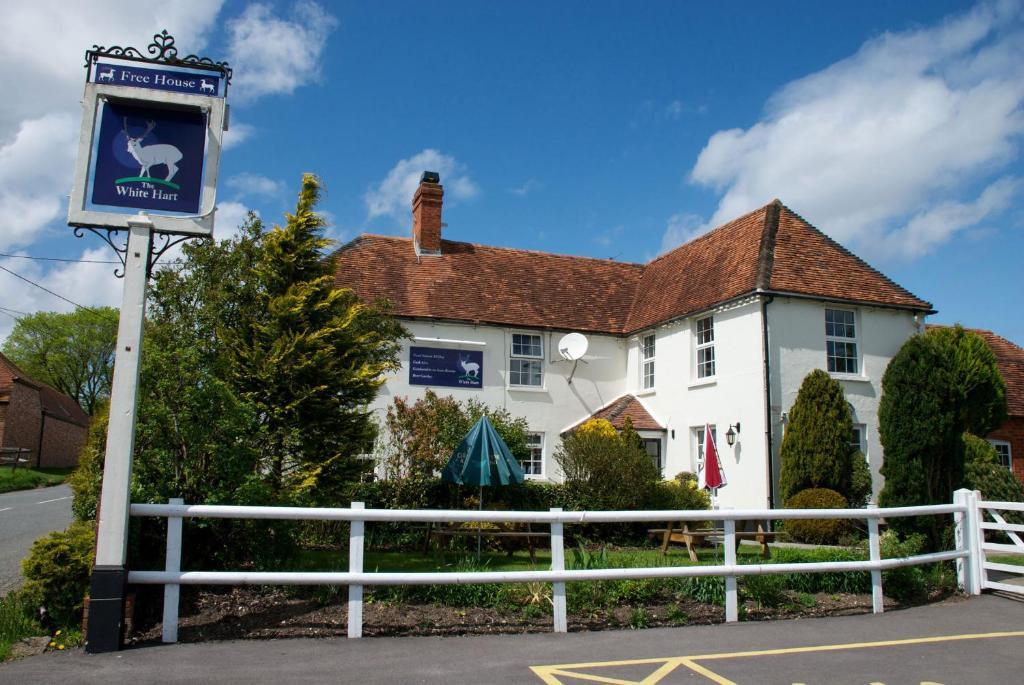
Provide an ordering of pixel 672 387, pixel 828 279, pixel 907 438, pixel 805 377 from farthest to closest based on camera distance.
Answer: pixel 672 387
pixel 828 279
pixel 805 377
pixel 907 438

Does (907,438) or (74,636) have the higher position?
(907,438)

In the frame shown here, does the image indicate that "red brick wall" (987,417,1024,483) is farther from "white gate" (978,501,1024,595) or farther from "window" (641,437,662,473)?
"white gate" (978,501,1024,595)

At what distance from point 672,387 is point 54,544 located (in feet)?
54.6

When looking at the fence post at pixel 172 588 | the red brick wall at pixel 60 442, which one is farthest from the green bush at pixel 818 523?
the red brick wall at pixel 60 442

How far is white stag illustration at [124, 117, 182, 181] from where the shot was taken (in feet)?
24.0

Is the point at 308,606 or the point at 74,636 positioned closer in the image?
the point at 74,636

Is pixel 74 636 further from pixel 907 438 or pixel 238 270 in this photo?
pixel 907 438

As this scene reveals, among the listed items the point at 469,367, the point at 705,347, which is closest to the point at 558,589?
the point at 705,347

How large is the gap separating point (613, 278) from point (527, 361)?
17.6ft

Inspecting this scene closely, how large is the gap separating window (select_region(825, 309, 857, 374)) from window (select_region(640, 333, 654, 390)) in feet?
17.1

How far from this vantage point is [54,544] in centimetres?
706

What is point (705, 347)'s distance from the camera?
805 inches

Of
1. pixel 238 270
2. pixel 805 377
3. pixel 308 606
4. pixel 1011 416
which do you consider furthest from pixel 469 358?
pixel 1011 416

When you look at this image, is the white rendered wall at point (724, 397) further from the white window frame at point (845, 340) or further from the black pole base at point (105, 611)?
the black pole base at point (105, 611)
